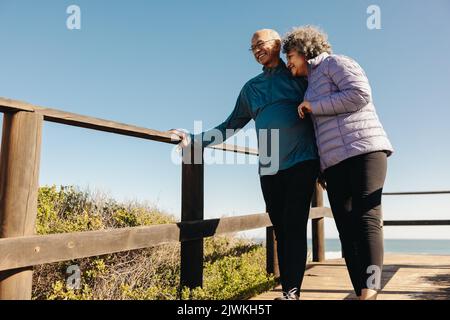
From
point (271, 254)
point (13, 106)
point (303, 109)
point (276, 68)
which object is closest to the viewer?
point (13, 106)

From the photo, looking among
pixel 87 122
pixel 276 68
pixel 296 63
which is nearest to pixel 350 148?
pixel 296 63

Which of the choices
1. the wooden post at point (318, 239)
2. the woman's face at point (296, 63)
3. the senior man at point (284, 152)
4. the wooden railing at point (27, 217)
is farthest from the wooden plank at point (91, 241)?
→ the wooden post at point (318, 239)

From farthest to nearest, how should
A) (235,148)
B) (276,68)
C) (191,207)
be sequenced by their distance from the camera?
(235,148) → (191,207) → (276,68)

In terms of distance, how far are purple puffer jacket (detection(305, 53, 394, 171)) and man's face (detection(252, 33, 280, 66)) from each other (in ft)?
1.07

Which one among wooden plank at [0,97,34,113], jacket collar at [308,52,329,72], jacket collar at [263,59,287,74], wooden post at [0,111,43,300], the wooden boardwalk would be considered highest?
jacket collar at [263,59,287,74]

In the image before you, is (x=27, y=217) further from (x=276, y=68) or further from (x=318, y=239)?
(x=318, y=239)

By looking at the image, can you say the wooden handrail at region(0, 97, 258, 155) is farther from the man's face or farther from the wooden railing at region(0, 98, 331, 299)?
the man's face

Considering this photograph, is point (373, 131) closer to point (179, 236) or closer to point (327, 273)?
point (179, 236)

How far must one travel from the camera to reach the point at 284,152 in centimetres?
214

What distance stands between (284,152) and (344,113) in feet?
1.16

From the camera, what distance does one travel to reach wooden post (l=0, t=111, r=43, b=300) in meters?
1.57

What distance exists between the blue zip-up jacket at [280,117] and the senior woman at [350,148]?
0.08 metres

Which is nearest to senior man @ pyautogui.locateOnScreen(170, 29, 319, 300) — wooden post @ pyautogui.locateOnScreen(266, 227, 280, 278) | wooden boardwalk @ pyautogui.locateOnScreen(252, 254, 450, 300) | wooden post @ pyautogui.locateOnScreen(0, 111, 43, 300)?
wooden boardwalk @ pyautogui.locateOnScreen(252, 254, 450, 300)

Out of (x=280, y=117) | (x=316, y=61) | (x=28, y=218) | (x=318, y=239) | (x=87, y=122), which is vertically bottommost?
(x=318, y=239)
